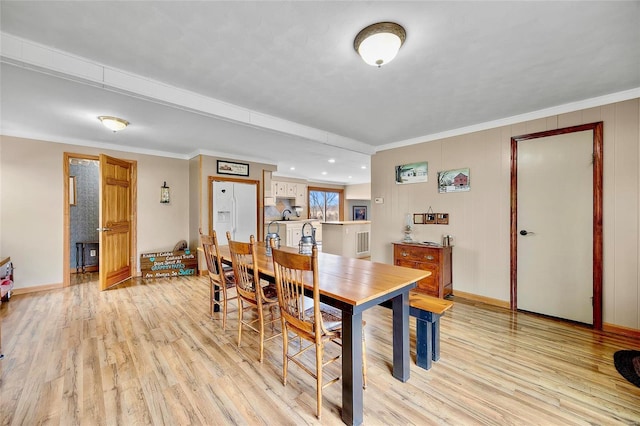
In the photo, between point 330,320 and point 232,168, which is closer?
point 330,320

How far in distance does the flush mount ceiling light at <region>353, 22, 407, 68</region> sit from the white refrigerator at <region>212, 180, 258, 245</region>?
4.03 metres

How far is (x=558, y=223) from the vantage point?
2949 millimetres

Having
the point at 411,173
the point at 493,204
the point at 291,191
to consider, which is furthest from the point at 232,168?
the point at 493,204

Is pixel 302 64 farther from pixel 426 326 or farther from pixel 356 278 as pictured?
pixel 426 326

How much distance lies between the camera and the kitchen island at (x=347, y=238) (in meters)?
6.13

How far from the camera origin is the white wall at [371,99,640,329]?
258cm

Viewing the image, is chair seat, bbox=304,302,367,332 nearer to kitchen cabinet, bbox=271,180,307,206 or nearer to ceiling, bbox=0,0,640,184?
ceiling, bbox=0,0,640,184

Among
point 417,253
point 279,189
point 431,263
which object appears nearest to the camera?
point 431,263

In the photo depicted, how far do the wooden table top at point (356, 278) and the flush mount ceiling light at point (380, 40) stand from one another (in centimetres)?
146

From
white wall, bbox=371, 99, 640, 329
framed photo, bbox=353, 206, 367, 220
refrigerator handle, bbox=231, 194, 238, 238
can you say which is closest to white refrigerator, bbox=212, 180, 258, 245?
refrigerator handle, bbox=231, 194, 238, 238

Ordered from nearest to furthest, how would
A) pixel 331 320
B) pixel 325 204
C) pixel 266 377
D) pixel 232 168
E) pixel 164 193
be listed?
A: pixel 331 320
pixel 266 377
pixel 164 193
pixel 232 168
pixel 325 204

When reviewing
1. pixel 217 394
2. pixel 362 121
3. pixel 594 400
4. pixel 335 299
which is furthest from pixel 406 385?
pixel 362 121

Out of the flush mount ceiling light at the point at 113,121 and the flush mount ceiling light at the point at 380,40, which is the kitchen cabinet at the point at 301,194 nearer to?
the flush mount ceiling light at the point at 113,121

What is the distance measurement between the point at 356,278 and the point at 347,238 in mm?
4336
